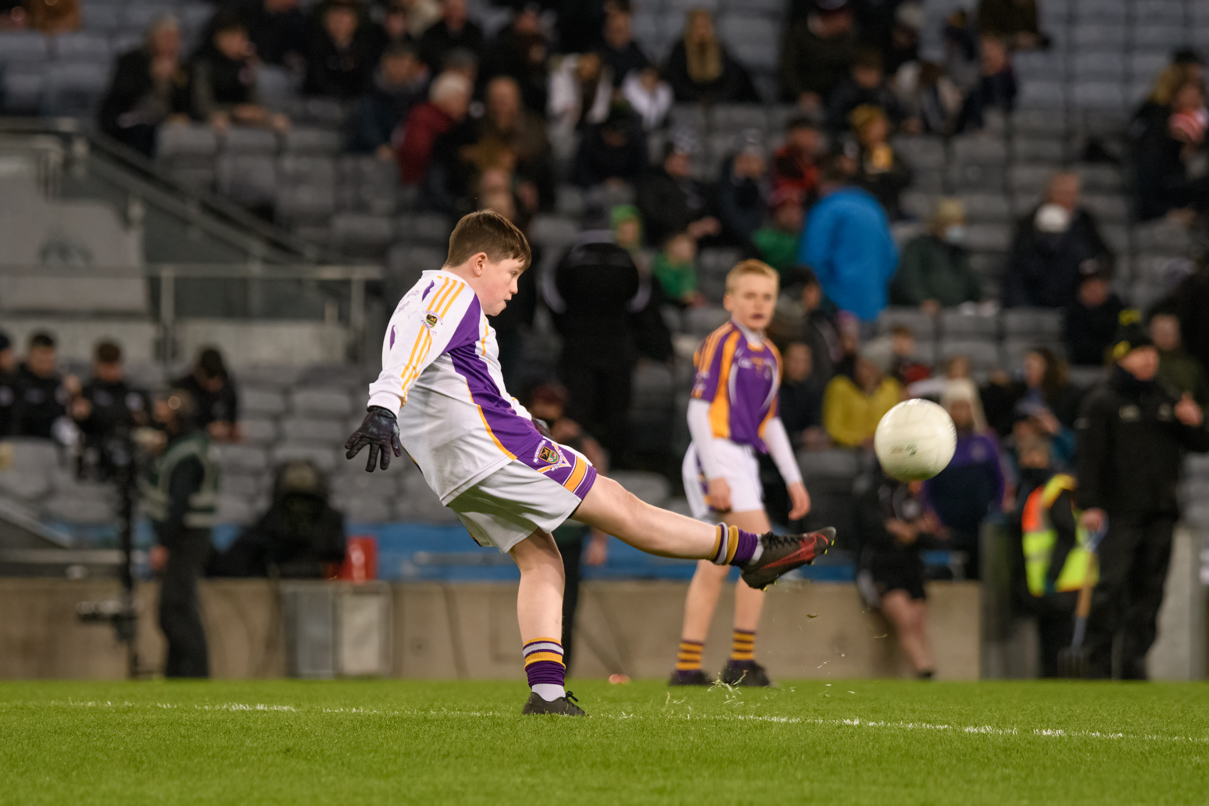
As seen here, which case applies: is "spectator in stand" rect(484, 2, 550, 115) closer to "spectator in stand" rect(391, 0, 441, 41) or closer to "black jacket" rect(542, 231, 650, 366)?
"spectator in stand" rect(391, 0, 441, 41)

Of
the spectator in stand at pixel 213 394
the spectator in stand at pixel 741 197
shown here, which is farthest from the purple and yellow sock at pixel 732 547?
the spectator in stand at pixel 741 197

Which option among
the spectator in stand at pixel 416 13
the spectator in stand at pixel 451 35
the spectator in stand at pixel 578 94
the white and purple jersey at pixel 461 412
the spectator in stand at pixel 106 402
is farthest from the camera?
the spectator in stand at pixel 416 13

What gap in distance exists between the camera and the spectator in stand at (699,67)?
59.3 feet

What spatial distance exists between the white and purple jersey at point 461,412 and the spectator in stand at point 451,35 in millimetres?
11766

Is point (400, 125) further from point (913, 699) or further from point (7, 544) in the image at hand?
point (913, 699)

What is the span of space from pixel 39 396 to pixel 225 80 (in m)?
4.46

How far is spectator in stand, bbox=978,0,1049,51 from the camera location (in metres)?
19.9

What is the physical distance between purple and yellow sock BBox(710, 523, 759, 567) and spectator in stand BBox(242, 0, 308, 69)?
41.7 ft

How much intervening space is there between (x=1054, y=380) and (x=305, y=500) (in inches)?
244

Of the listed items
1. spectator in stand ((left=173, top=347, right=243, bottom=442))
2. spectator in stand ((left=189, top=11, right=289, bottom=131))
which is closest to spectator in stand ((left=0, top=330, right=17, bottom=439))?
spectator in stand ((left=173, top=347, right=243, bottom=442))

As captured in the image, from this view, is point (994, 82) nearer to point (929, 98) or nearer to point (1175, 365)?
point (929, 98)

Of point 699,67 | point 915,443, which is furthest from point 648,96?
point 915,443

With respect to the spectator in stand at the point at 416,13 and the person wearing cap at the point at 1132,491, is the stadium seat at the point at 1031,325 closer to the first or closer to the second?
the person wearing cap at the point at 1132,491

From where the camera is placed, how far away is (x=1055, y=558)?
1276 cm
